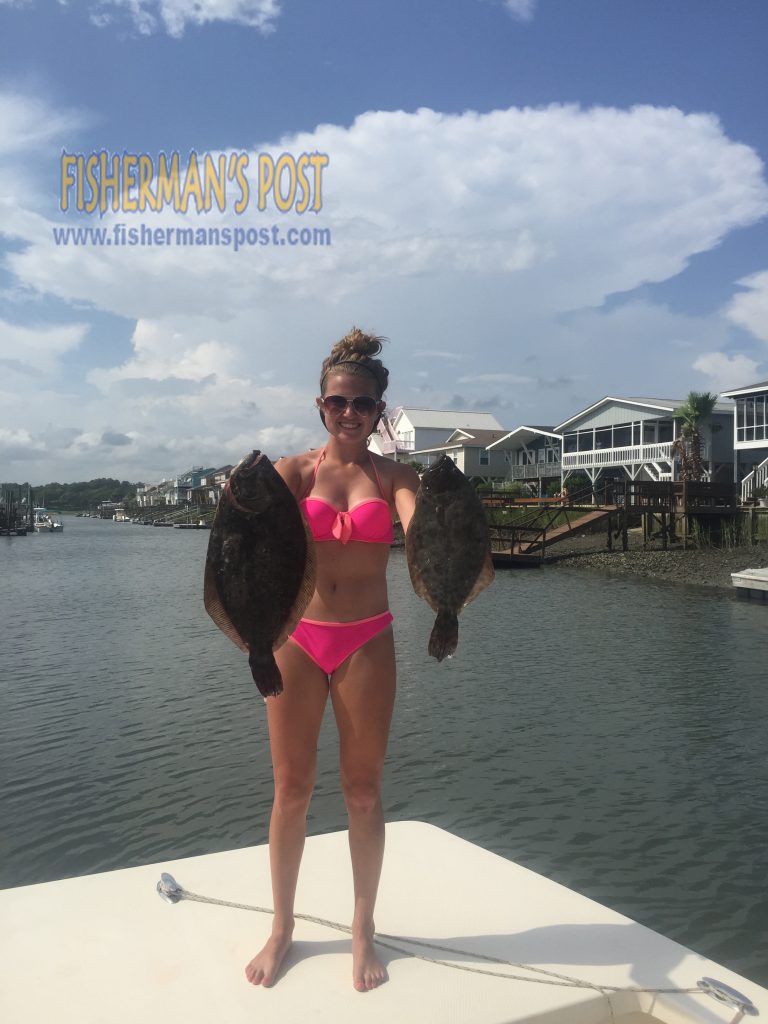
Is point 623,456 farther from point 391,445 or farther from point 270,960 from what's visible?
point 270,960

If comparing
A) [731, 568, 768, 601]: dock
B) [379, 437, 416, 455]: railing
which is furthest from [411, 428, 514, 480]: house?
[731, 568, 768, 601]: dock

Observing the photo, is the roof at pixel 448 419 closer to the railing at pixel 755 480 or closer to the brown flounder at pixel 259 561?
the railing at pixel 755 480

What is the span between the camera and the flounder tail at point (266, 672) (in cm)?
301

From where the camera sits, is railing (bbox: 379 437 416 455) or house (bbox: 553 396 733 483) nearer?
railing (bbox: 379 437 416 455)

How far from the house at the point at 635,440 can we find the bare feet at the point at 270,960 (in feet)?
151

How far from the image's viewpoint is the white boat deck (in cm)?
327

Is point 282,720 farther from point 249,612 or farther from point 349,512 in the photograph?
point 349,512

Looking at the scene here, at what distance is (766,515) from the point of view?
3584 centimetres

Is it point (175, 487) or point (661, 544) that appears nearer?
point (661, 544)

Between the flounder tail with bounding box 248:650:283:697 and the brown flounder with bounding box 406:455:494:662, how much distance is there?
60 centimetres

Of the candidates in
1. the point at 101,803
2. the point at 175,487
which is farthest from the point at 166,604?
the point at 175,487

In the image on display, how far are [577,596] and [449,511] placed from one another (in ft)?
80.5

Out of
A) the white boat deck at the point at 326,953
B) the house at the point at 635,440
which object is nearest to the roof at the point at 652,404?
the house at the point at 635,440

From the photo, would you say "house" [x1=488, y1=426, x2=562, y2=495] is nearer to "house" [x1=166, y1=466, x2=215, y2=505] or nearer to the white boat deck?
the white boat deck
